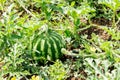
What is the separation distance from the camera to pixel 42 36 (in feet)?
11.1

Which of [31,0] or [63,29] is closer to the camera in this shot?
[63,29]

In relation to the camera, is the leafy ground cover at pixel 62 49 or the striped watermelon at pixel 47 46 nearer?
the leafy ground cover at pixel 62 49

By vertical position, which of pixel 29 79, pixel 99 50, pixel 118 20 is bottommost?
pixel 29 79

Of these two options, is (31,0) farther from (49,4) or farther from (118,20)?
(118,20)

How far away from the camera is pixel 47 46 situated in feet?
11.0

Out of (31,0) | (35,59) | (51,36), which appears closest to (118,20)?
(51,36)

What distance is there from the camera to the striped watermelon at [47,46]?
11.0ft

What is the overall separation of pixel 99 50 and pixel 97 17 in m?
0.63

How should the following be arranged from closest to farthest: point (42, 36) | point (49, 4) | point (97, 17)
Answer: point (42, 36) → point (49, 4) → point (97, 17)

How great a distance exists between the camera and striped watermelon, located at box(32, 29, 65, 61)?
335 centimetres

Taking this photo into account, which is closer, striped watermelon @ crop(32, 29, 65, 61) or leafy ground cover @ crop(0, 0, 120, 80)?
leafy ground cover @ crop(0, 0, 120, 80)

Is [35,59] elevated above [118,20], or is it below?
below

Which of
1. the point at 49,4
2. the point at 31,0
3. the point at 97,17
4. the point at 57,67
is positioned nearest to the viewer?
the point at 57,67

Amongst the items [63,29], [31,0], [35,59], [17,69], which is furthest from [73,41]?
[31,0]
